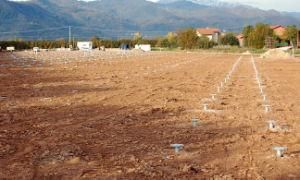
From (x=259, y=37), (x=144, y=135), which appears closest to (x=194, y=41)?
(x=259, y=37)

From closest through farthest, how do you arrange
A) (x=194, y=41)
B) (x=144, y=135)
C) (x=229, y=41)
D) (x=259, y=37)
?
1. (x=144, y=135)
2. (x=259, y=37)
3. (x=194, y=41)
4. (x=229, y=41)

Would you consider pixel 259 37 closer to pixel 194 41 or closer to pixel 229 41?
pixel 194 41

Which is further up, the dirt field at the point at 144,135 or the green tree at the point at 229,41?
the dirt field at the point at 144,135

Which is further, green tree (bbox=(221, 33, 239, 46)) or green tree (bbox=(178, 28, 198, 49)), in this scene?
green tree (bbox=(221, 33, 239, 46))

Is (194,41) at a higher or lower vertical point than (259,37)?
lower

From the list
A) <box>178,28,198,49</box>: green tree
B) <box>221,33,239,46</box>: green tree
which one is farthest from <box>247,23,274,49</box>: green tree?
<box>221,33,239,46</box>: green tree

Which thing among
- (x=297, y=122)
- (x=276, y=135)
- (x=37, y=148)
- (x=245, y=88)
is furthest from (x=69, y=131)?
(x=245, y=88)

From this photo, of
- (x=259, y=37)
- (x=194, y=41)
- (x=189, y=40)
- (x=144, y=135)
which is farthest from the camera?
(x=194, y=41)

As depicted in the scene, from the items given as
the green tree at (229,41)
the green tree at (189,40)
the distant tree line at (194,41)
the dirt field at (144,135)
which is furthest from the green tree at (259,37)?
the dirt field at (144,135)

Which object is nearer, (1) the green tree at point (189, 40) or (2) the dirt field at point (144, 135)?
(2) the dirt field at point (144, 135)

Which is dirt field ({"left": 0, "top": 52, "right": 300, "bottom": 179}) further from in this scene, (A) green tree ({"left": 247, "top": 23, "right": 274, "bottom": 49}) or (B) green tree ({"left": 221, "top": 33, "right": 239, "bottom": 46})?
(B) green tree ({"left": 221, "top": 33, "right": 239, "bottom": 46})

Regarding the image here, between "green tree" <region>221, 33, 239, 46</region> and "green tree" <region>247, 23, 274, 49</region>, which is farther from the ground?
"green tree" <region>247, 23, 274, 49</region>

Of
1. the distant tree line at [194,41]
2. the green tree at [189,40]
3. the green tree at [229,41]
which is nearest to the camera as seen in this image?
the distant tree line at [194,41]

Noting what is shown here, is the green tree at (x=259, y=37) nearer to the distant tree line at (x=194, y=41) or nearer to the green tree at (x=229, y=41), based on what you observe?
the distant tree line at (x=194, y=41)
